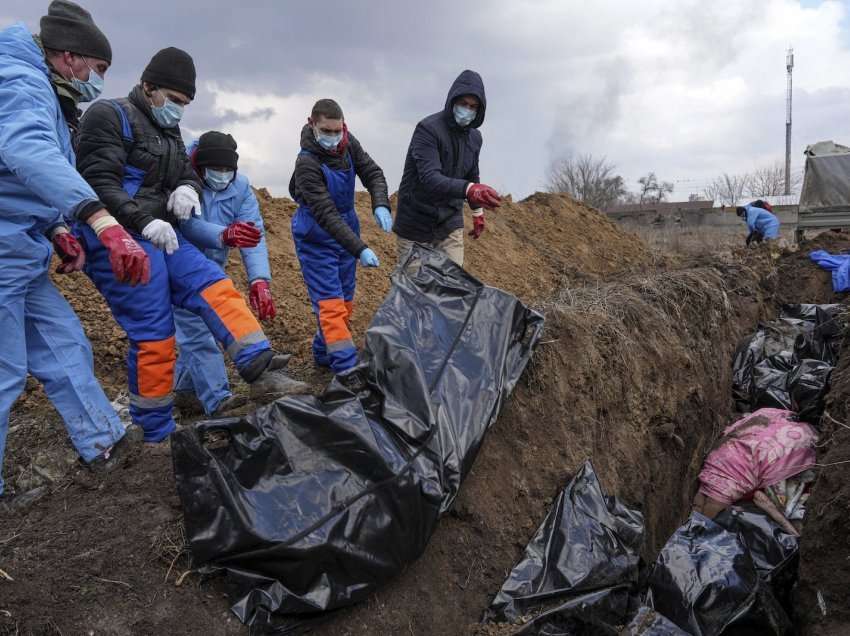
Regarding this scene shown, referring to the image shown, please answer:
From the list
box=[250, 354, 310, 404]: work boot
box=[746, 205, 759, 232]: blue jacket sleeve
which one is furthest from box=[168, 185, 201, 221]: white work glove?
box=[746, 205, 759, 232]: blue jacket sleeve

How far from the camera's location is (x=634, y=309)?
4.13 meters

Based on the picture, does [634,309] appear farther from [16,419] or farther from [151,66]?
[16,419]

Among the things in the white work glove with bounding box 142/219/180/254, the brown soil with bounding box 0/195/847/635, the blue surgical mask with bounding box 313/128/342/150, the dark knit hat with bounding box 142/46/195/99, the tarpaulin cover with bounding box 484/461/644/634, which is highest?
the dark knit hat with bounding box 142/46/195/99

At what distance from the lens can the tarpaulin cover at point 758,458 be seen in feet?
10.9

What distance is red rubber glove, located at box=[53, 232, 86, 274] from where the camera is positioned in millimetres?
2254

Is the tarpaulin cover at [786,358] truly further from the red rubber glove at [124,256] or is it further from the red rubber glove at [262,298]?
the red rubber glove at [124,256]

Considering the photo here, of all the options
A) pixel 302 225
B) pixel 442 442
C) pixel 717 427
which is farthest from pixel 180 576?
pixel 717 427

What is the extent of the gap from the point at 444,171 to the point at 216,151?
4.84 feet

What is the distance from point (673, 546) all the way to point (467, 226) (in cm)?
754

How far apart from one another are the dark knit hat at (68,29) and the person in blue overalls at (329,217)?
3.94 ft

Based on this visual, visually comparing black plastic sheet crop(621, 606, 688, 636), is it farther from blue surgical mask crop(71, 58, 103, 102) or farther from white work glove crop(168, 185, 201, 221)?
blue surgical mask crop(71, 58, 103, 102)

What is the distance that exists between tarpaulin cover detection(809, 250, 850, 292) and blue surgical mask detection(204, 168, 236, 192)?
21.6ft

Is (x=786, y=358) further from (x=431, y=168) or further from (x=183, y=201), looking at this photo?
(x=183, y=201)

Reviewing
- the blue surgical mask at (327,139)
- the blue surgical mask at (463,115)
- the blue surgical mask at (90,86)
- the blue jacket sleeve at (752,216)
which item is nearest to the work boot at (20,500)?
the blue surgical mask at (90,86)
